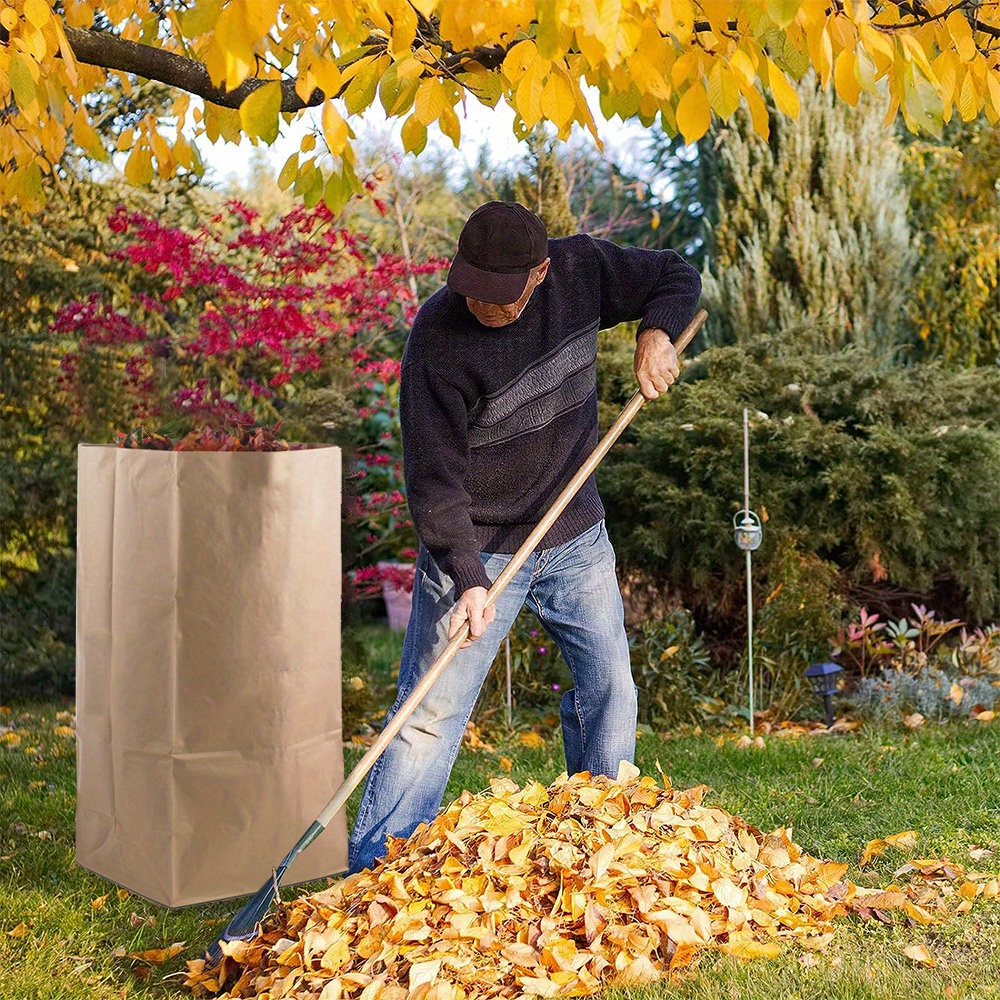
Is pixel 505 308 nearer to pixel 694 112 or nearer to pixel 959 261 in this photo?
pixel 694 112

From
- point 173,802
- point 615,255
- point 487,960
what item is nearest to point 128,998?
point 173,802

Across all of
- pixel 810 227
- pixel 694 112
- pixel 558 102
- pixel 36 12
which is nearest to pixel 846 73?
pixel 694 112

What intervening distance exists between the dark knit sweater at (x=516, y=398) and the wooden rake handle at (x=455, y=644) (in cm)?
8

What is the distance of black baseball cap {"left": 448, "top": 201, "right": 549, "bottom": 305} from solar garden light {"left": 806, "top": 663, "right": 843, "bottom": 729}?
250cm

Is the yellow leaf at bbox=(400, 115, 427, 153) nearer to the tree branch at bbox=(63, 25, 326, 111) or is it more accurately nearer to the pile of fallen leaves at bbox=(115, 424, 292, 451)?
the tree branch at bbox=(63, 25, 326, 111)

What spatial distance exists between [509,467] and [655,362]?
1.44 ft

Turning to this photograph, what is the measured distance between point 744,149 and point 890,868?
545 centimetres

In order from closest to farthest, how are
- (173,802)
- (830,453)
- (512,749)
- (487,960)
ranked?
(487,960) < (173,802) < (512,749) < (830,453)

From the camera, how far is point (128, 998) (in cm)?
261

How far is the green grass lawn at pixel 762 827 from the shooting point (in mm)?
2443

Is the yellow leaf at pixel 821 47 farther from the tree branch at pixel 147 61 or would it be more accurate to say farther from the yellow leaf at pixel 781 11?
the tree branch at pixel 147 61

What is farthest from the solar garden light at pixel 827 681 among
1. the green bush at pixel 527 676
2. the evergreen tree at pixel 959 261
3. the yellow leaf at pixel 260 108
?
the evergreen tree at pixel 959 261

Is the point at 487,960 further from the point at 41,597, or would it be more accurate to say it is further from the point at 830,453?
the point at 41,597

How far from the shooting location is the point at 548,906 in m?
2.50
